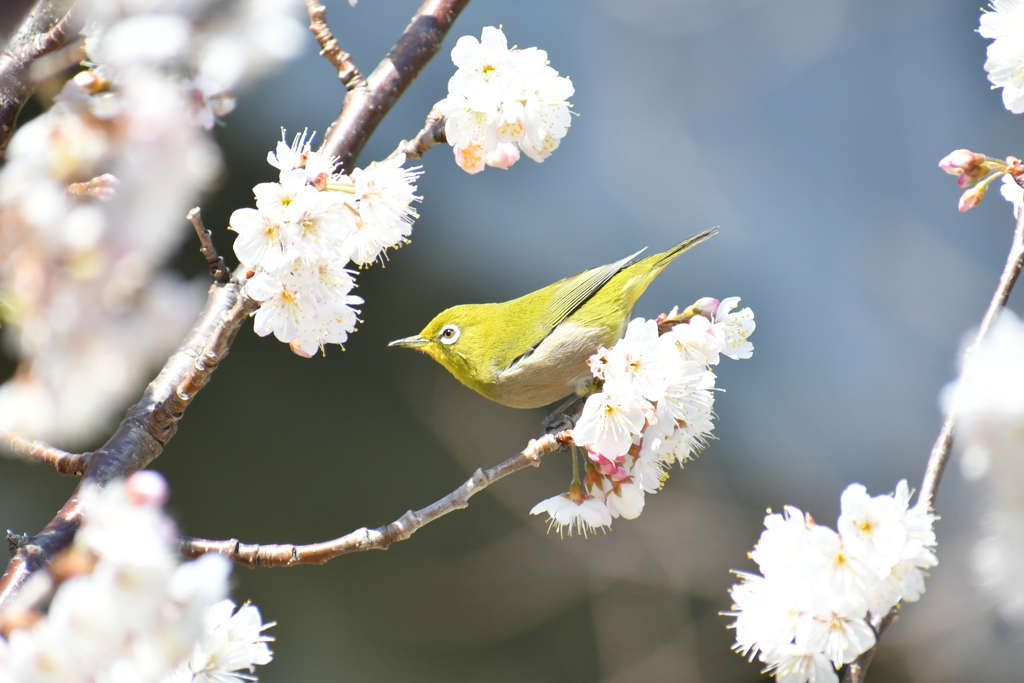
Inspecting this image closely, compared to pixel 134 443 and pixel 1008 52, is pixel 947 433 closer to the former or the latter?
pixel 1008 52

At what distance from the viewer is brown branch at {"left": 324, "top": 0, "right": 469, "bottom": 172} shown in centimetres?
144

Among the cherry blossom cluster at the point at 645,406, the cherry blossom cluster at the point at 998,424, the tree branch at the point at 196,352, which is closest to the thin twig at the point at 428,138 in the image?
the tree branch at the point at 196,352

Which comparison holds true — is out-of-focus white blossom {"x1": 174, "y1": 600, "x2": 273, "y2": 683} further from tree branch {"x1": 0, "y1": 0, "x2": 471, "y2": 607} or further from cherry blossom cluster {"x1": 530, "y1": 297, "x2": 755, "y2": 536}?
cherry blossom cluster {"x1": 530, "y1": 297, "x2": 755, "y2": 536}

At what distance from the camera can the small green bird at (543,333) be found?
5.52ft

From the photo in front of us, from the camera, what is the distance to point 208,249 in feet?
3.57

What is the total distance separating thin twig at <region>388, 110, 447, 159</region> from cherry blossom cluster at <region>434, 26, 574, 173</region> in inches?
1.6

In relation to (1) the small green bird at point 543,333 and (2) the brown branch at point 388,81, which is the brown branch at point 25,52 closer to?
(2) the brown branch at point 388,81

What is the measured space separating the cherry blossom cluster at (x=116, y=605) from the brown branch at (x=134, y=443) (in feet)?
0.85

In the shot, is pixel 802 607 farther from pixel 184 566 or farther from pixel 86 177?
pixel 86 177

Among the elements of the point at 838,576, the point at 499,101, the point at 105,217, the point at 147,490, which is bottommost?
the point at 838,576

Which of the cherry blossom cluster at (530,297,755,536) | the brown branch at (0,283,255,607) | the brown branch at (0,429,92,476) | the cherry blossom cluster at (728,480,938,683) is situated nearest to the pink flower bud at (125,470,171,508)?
the brown branch at (0,283,255,607)

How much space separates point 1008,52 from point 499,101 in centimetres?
81

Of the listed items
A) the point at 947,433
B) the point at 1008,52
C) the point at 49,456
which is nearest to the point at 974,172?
the point at 1008,52

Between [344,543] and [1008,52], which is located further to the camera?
[1008,52]
